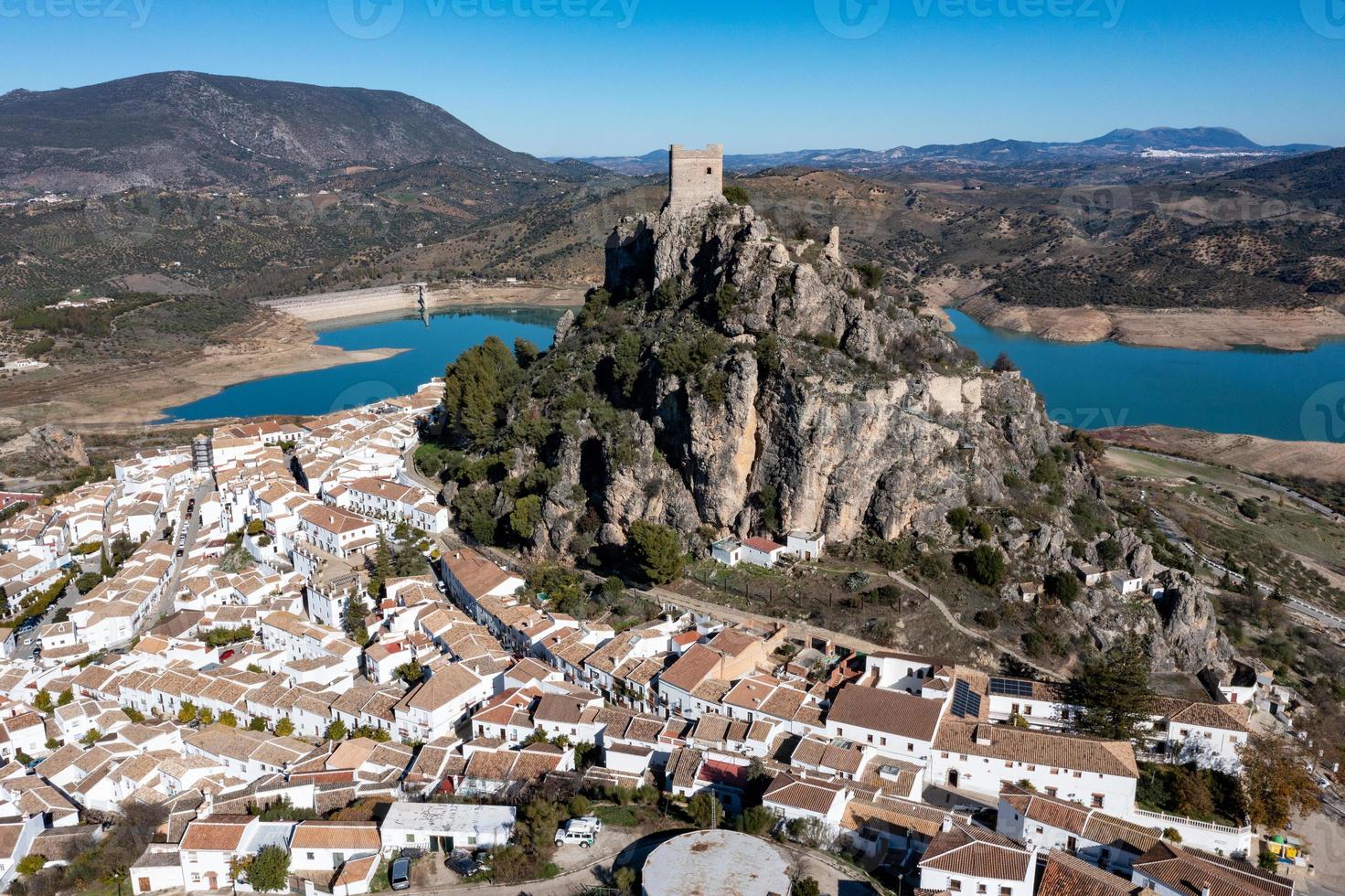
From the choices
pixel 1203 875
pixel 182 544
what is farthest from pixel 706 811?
pixel 182 544

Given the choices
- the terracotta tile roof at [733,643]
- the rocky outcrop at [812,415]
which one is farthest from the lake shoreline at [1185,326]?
the terracotta tile roof at [733,643]

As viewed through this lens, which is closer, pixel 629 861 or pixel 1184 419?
pixel 629 861

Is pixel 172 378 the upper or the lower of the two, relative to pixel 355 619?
upper

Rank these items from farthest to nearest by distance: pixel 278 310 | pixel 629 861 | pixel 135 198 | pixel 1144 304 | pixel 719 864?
pixel 135 198 → pixel 278 310 → pixel 1144 304 → pixel 629 861 → pixel 719 864

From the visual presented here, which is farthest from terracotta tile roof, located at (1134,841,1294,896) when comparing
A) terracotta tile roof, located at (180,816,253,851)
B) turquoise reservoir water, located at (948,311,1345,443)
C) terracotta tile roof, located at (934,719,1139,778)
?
turquoise reservoir water, located at (948,311,1345,443)

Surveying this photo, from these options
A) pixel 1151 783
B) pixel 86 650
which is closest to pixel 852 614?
pixel 1151 783

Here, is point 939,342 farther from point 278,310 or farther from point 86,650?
point 278,310

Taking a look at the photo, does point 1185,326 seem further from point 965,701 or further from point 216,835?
point 216,835
